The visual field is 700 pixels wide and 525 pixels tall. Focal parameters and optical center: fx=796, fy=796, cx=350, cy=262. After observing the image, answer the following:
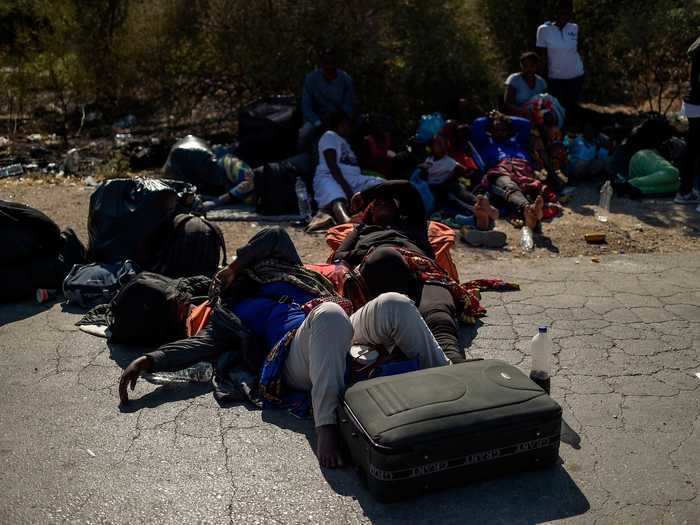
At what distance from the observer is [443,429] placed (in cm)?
306

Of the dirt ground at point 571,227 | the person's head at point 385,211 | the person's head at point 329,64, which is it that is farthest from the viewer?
the person's head at point 329,64

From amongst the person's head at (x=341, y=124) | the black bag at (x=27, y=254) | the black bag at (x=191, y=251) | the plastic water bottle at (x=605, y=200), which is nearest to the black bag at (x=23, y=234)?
the black bag at (x=27, y=254)

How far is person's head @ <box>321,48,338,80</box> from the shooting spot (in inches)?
344

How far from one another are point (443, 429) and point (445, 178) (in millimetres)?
4921

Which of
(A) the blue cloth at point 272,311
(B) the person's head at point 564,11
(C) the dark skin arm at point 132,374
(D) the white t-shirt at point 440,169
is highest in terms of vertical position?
(B) the person's head at point 564,11

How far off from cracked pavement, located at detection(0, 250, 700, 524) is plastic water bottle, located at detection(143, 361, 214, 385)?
54 millimetres

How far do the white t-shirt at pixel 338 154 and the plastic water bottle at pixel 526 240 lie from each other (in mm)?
1769

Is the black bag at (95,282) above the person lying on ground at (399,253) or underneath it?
underneath

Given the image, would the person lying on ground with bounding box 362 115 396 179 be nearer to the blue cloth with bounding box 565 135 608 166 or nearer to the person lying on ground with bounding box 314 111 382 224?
the person lying on ground with bounding box 314 111 382 224

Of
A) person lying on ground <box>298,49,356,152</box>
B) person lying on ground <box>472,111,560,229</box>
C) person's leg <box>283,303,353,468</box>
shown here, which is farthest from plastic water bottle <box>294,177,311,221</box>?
person's leg <box>283,303,353,468</box>

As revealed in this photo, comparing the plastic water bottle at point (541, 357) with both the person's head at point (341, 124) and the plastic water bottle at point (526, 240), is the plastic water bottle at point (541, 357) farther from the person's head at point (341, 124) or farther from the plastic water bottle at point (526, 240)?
the person's head at point (341, 124)

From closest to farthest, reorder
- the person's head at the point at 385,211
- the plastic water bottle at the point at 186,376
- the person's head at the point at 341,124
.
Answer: the plastic water bottle at the point at 186,376 → the person's head at the point at 385,211 → the person's head at the point at 341,124

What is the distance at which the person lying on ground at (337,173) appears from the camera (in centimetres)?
751

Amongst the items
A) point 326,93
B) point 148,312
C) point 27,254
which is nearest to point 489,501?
point 148,312
